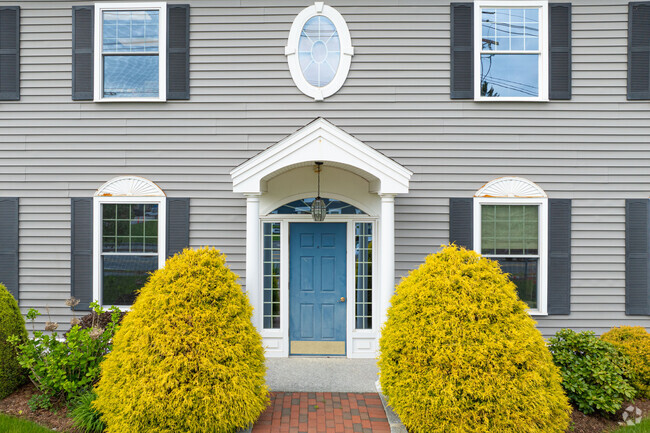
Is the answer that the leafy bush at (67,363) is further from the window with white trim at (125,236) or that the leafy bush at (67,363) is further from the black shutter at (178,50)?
the black shutter at (178,50)

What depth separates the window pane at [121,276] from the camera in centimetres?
588

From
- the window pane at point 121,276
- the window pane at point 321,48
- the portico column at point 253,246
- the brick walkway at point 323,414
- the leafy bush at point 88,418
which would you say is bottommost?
the brick walkway at point 323,414

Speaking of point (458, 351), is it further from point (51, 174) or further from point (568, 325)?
point (51, 174)

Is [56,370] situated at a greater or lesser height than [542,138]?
lesser

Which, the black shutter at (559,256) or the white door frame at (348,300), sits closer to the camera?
the black shutter at (559,256)

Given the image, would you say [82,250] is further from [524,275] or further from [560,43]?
[560,43]

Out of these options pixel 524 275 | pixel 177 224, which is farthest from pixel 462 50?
pixel 177 224

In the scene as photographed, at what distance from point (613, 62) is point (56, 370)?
8388mm

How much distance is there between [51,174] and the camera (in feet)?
19.5

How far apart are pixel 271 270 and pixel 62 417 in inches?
118

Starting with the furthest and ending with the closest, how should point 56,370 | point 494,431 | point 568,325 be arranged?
point 568,325
point 56,370
point 494,431

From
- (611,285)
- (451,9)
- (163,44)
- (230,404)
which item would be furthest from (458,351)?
(163,44)

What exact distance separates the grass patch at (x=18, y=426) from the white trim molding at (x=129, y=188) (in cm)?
303

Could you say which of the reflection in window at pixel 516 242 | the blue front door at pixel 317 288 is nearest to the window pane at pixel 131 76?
the blue front door at pixel 317 288
